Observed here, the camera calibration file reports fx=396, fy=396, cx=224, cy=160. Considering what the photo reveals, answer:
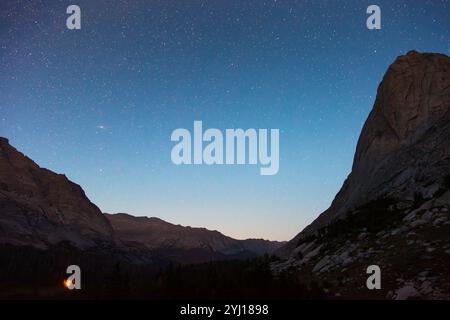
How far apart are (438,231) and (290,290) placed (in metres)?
9.50

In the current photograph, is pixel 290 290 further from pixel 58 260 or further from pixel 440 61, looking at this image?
pixel 58 260

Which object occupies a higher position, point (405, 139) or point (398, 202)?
point (405, 139)

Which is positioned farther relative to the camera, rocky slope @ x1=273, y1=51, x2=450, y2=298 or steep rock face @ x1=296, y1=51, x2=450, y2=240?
steep rock face @ x1=296, y1=51, x2=450, y2=240

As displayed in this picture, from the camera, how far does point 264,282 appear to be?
27.4 meters

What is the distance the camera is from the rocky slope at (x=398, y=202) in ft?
69.6

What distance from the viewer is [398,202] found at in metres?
34.2

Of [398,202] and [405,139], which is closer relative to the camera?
[398,202]

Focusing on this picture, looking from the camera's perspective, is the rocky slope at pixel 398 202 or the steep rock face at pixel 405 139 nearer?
the rocky slope at pixel 398 202

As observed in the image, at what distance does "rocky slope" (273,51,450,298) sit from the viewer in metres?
21.2
